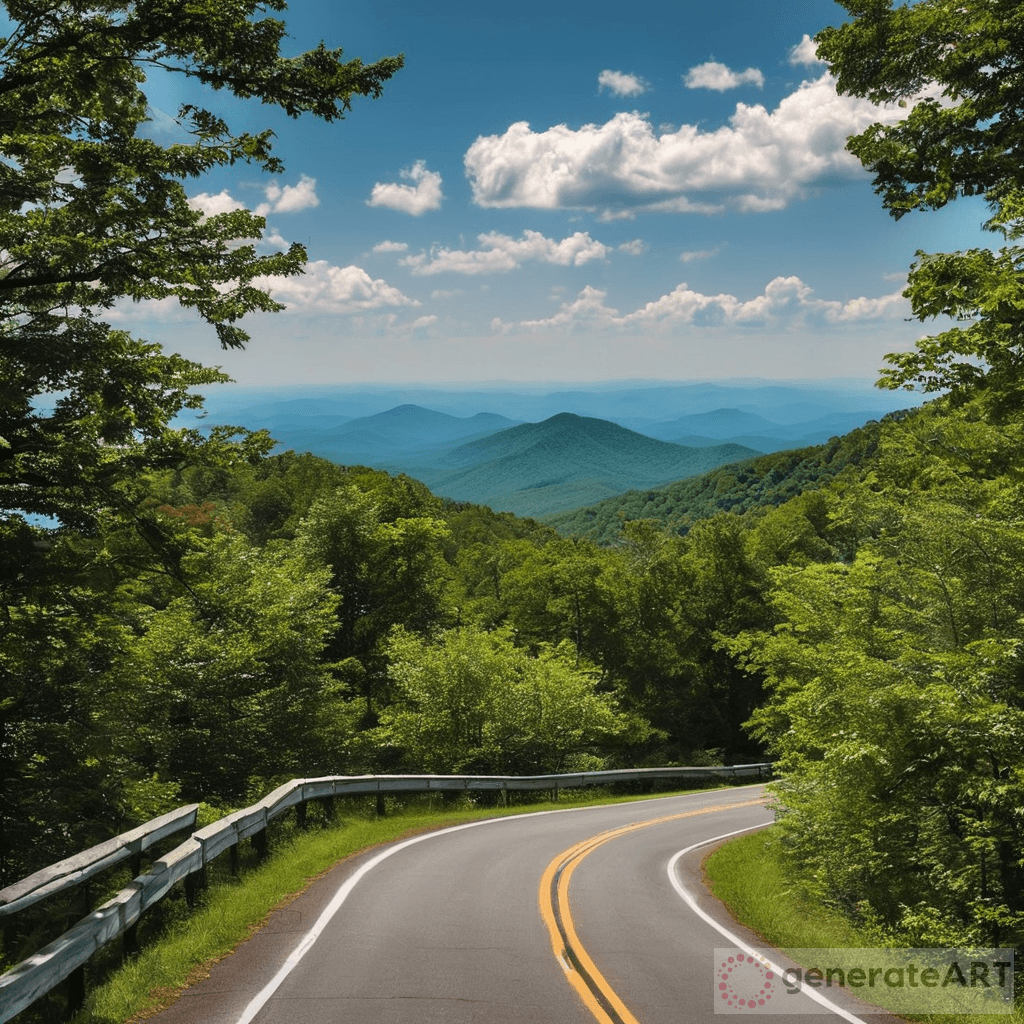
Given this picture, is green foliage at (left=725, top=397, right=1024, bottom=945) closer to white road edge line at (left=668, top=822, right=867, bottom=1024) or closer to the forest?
the forest

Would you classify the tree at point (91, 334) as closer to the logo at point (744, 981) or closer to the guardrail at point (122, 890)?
the guardrail at point (122, 890)

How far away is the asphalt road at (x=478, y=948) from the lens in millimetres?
6523

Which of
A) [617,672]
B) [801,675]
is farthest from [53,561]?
[617,672]

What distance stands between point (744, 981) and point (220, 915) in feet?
19.4

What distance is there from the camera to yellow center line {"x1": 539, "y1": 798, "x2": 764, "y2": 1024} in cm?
664

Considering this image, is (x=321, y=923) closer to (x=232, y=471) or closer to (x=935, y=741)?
(x=232, y=471)

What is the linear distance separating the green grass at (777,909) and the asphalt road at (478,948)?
1.41 ft

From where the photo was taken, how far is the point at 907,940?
9320mm

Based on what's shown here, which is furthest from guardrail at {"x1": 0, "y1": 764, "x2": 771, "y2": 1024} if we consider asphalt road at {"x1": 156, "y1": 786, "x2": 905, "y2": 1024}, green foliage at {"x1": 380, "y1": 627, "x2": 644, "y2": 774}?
green foliage at {"x1": 380, "y1": 627, "x2": 644, "y2": 774}

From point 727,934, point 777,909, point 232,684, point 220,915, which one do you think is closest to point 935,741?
point 777,909

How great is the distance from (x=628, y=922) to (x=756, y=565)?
40.7 meters

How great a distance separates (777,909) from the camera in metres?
11.2

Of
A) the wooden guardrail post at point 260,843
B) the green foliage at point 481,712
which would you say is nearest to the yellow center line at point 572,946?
the wooden guardrail post at point 260,843

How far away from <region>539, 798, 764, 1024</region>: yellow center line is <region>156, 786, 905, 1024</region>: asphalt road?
0.9 inches
